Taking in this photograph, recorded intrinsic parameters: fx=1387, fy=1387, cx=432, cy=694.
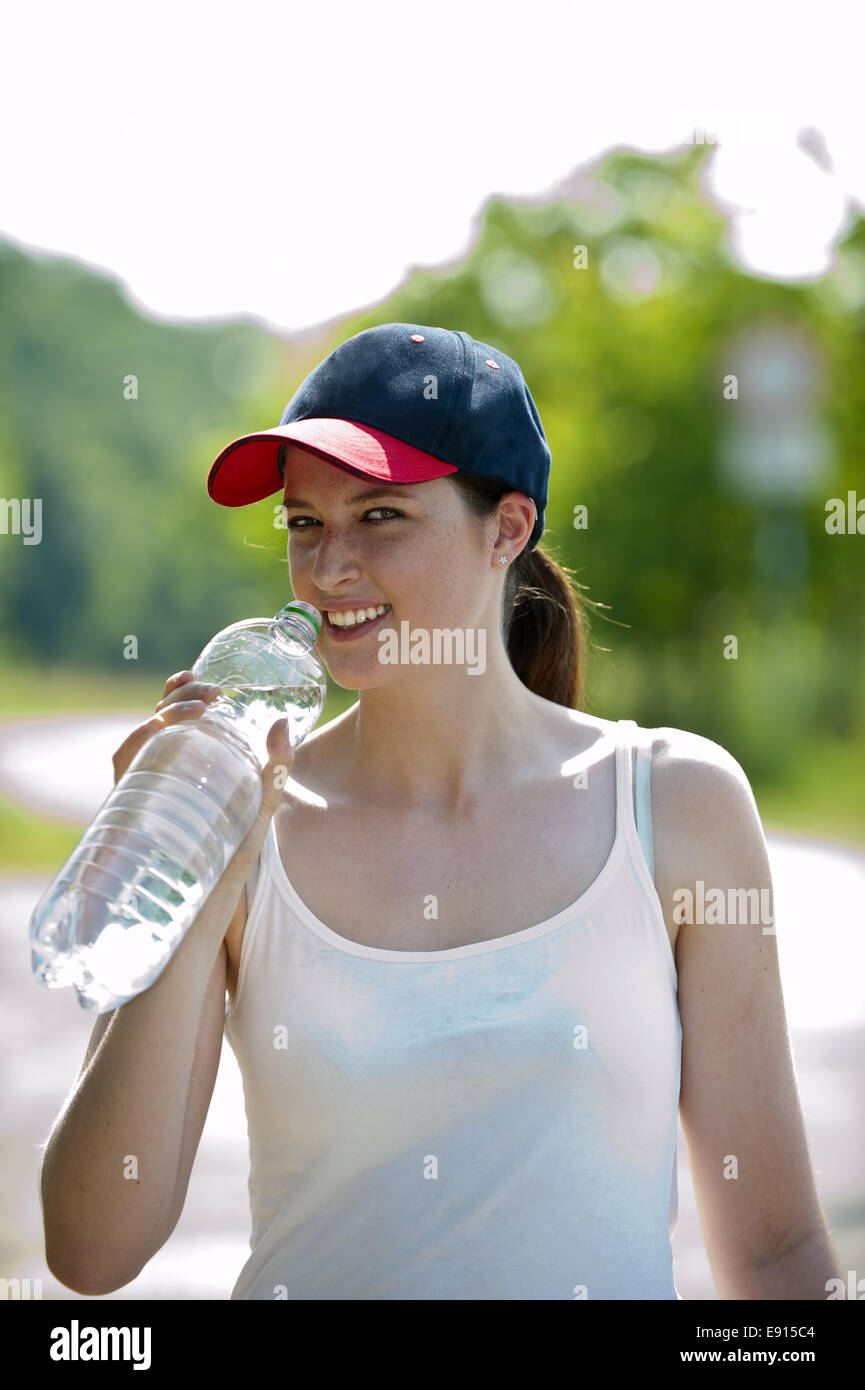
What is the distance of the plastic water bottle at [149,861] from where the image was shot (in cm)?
203

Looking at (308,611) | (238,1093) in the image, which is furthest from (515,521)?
(238,1093)

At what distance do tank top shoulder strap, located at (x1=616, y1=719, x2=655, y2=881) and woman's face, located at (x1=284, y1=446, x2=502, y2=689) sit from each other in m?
0.37

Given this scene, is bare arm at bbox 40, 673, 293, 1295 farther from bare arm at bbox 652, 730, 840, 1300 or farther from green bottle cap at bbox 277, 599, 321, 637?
bare arm at bbox 652, 730, 840, 1300

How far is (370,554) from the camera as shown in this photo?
7.27 feet

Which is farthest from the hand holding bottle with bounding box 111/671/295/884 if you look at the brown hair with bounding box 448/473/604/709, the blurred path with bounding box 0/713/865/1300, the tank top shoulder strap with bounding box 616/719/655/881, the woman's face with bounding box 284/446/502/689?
the blurred path with bounding box 0/713/865/1300

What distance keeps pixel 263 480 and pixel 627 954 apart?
1028mm

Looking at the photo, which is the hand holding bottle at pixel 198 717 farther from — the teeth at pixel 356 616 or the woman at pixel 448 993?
the teeth at pixel 356 616

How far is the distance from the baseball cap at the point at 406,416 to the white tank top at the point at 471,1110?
2.42 feet

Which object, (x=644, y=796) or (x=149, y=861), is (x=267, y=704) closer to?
(x=149, y=861)

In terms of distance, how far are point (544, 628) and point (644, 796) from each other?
0.64 metres

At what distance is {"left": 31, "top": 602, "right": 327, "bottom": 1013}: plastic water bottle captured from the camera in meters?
2.03

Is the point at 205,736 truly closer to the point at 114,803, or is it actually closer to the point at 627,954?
the point at 114,803

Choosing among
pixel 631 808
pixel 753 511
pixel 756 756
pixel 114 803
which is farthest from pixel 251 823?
pixel 753 511
